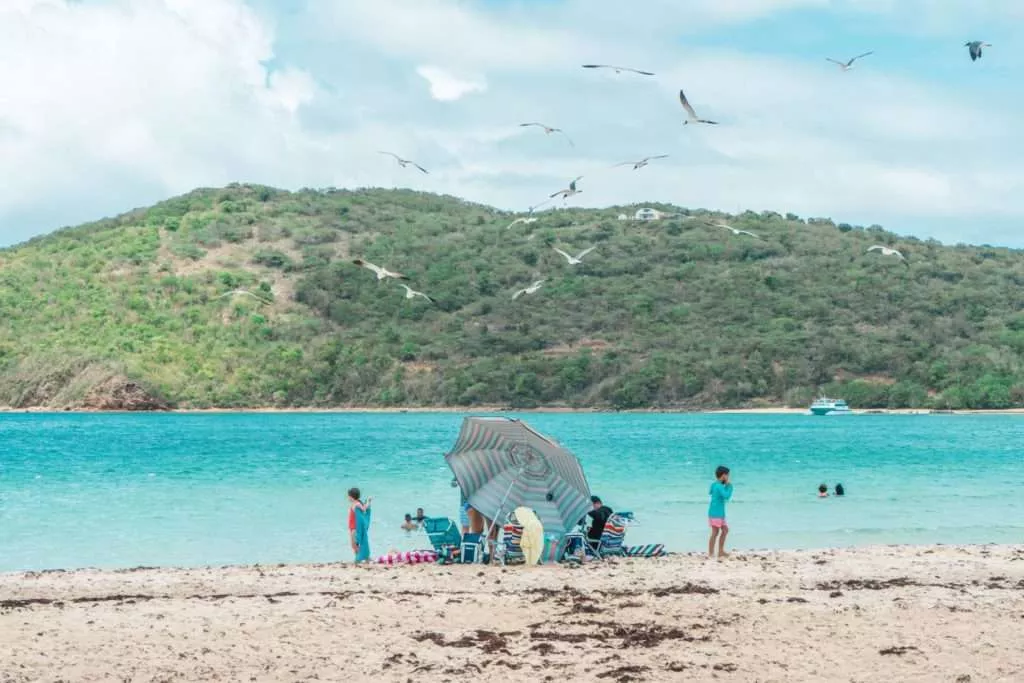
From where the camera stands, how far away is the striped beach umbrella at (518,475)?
580 inches

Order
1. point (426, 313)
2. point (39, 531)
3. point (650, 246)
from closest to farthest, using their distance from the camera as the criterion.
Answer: point (39, 531), point (426, 313), point (650, 246)

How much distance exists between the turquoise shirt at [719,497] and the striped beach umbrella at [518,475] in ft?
4.75

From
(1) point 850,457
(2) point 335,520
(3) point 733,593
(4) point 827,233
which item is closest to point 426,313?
(4) point 827,233

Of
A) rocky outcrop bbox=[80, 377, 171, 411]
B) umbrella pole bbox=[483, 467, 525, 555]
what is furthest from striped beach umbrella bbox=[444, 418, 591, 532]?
rocky outcrop bbox=[80, 377, 171, 411]

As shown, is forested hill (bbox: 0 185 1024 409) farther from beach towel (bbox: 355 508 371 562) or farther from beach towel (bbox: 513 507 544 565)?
beach towel (bbox: 513 507 544 565)

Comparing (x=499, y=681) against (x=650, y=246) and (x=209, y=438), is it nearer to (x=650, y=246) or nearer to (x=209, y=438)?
(x=209, y=438)

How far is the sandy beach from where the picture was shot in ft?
30.6

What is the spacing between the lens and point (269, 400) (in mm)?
78625

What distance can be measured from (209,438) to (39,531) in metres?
30.4

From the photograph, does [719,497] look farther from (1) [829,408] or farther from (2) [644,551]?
(1) [829,408]

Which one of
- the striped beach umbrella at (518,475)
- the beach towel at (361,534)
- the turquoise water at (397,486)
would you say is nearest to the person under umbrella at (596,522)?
the striped beach umbrella at (518,475)

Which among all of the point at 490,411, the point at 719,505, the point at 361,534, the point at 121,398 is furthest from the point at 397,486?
the point at 121,398

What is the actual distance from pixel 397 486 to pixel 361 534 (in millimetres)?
13225

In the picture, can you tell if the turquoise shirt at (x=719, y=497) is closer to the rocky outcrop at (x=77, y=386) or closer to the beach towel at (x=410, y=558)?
the beach towel at (x=410, y=558)
